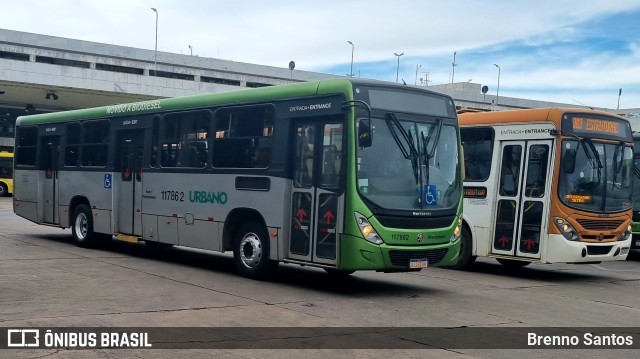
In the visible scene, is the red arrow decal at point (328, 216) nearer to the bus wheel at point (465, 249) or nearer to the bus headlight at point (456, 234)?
the bus headlight at point (456, 234)

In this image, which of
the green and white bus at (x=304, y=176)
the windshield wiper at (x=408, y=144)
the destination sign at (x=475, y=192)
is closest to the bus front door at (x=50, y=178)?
the green and white bus at (x=304, y=176)

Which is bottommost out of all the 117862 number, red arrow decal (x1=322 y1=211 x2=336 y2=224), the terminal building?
the 117862 number

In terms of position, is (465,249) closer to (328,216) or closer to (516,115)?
(516,115)

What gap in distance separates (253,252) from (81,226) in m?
6.69

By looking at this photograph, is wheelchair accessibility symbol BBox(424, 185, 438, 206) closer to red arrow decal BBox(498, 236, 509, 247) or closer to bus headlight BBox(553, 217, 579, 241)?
bus headlight BBox(553, 217, 579, 241)

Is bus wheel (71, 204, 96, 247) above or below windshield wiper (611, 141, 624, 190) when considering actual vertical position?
below

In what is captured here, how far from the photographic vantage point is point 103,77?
4581 centimetres

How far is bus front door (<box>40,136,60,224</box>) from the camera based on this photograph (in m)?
18.0

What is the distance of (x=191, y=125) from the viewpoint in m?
13.7

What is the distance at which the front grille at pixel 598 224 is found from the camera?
44.3ft

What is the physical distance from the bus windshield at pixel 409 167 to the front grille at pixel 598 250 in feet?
12.1

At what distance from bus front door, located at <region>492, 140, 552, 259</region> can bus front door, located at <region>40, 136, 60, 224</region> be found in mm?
10712

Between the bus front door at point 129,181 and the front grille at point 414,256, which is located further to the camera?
the bus front door at point 129,181

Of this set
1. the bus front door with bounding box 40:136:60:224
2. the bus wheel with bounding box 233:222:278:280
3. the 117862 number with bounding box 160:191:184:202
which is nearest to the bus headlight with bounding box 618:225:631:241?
the bus wheel with bounding box 233:222:278:280
